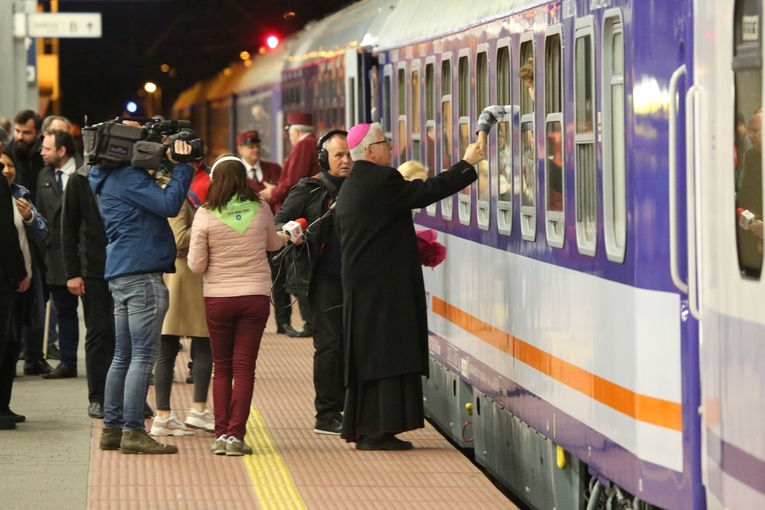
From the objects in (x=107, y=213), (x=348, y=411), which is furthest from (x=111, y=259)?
(x=348, y=411)

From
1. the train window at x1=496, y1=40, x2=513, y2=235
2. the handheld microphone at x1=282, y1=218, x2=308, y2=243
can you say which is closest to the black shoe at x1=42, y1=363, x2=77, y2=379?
the handheld microphone at x1=282, y1=218, x2=308, y2=243

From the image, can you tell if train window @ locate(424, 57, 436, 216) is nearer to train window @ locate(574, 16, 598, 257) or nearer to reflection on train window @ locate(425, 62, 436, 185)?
reflection on train window @ locate(425, 62, 436, 185)

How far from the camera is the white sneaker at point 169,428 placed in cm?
1072

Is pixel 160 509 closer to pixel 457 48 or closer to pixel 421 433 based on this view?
pixel 421 433

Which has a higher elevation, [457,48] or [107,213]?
[457,48]

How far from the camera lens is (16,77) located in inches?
747

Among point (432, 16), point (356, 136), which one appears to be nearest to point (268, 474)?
point (356, 136)

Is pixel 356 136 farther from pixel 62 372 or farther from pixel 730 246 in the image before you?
pixel 62 372

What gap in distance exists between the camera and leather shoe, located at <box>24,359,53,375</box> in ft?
45.5

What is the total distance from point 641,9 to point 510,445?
12.2 ft

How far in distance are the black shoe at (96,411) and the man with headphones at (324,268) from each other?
1529mm

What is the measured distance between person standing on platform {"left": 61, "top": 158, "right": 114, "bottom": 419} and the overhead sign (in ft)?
23.4

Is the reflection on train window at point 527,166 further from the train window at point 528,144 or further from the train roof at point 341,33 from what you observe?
the train roof at point 341,33

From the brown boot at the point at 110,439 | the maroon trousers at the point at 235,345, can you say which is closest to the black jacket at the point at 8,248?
the brown boot at the point at 110,439
